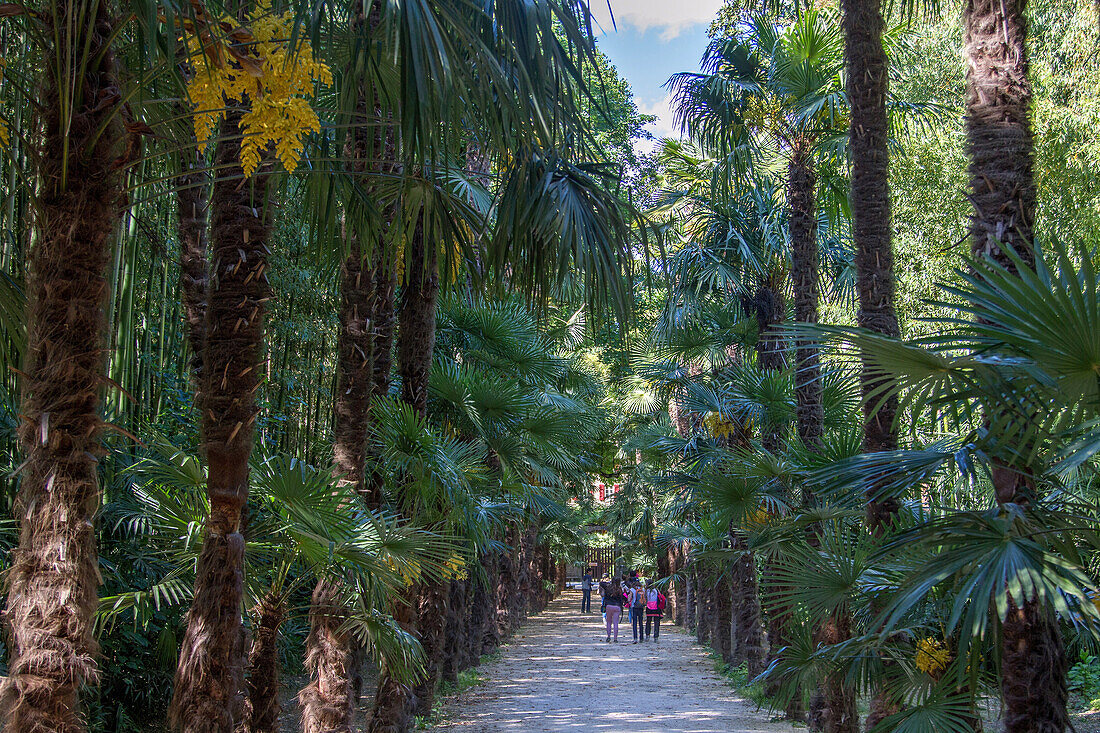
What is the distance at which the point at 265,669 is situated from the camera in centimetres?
550

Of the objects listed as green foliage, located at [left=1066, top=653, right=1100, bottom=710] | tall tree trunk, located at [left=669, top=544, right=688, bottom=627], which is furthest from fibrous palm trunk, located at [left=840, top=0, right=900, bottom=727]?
tall tree trunk, located at [left=669, top=544, right=688, bottom=627]

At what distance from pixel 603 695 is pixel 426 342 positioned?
8755 millimetres

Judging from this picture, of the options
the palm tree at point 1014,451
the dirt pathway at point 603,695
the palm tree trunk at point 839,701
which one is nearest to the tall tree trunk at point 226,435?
the palm tree at point 1014,451

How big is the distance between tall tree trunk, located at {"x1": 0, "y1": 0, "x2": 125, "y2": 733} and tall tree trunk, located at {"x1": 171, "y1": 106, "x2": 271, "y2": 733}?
69 centimetres

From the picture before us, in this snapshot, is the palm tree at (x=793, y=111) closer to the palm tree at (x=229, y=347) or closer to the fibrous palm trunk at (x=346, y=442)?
the fibrous palm trunk at (x=346, y=442)

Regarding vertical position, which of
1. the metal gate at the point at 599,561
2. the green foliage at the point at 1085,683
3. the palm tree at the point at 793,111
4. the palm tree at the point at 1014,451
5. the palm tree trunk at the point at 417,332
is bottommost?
the metal gate at the point at 599,561

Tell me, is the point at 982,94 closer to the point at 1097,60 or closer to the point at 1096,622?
the point at 1096,622

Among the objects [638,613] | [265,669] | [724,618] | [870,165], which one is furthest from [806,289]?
[638,613]

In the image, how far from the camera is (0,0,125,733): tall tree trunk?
296 cm

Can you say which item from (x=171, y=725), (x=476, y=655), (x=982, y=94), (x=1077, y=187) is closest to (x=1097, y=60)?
(x=1077, y=187)

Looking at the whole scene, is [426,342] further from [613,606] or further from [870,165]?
[613,606]

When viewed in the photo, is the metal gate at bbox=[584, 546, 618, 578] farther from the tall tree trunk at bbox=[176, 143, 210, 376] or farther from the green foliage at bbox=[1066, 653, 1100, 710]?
the tall tree trunk at bbox=[176, 143, 210, 376]

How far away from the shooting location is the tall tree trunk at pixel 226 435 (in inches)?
158

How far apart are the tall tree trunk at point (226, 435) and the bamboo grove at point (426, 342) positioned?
17mm
